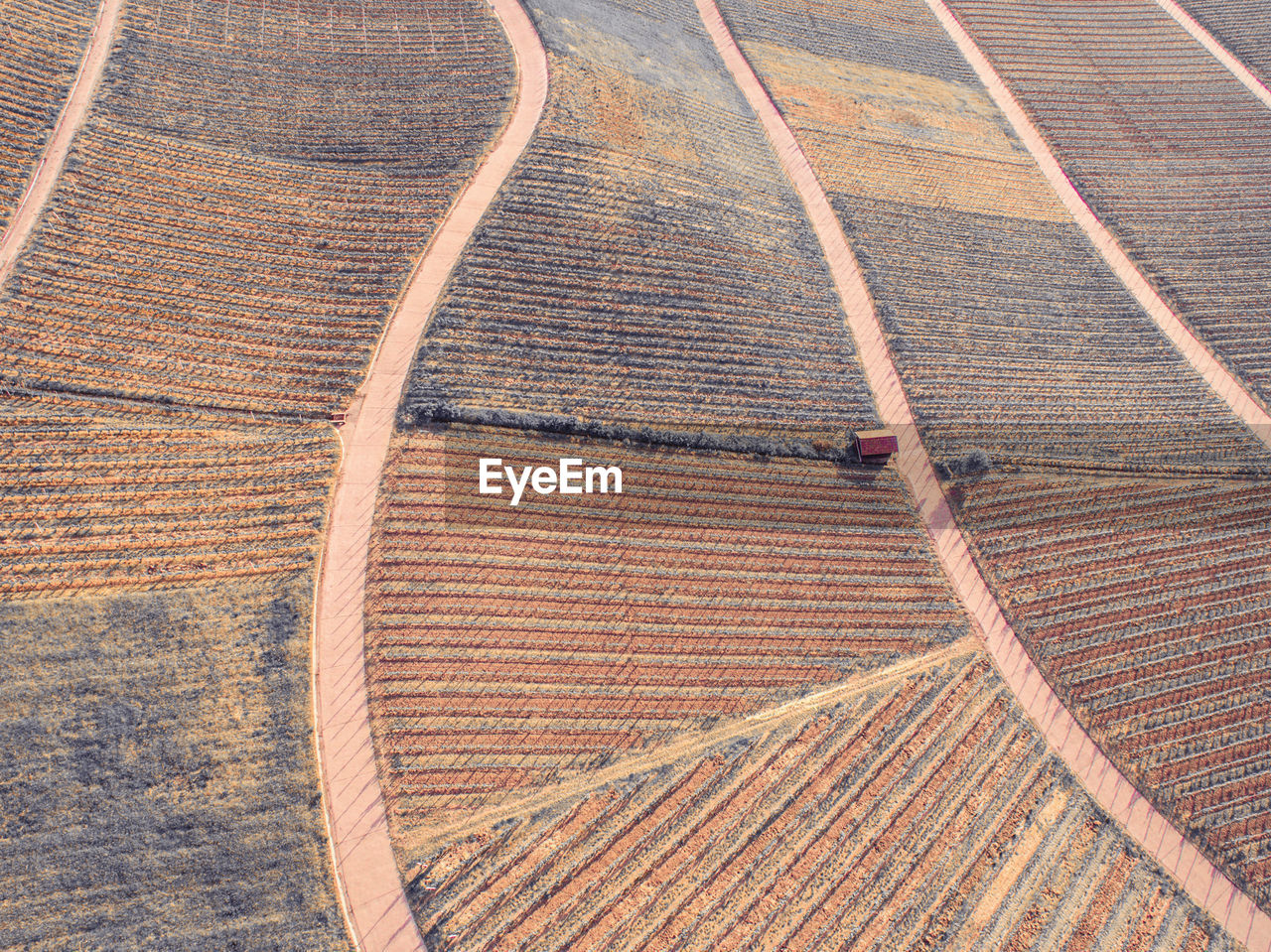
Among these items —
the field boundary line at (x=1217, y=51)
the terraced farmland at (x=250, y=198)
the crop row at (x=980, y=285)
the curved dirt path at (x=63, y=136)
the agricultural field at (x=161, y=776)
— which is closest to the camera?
the agricultural field at (x=161, y=776)

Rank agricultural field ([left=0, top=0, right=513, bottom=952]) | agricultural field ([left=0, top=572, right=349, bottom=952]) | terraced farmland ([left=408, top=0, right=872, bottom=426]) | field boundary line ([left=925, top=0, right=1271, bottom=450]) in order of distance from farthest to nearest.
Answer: field boundary line ([left=925, top=0, right=1271, bottom=450]), terraced farmland ([left=408, top=0, right=872, bottom=426]), agricultural field ([left=0, top=0, right=513, bottom=952]), agricultural field ([left=0, top=572, right=349, bottom=952])

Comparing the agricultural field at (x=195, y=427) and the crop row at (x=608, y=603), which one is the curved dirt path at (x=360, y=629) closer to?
the agricultural field at (x=195, y=427)

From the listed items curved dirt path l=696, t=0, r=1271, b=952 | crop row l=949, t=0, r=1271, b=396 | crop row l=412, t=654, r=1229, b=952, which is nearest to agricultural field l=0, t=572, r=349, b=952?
crop row l=412, t=654, r=1229, b=952

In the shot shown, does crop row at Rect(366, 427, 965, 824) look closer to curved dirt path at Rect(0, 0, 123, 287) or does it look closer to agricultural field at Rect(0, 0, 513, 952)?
agricultural field at Rect(0, 0, 513, 952)

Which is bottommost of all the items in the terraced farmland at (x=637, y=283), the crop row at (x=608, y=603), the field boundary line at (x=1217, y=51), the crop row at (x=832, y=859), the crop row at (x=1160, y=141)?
the crop row at (x=832, y=859)

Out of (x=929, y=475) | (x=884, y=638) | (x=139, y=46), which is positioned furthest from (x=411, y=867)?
(x=139, y=46)

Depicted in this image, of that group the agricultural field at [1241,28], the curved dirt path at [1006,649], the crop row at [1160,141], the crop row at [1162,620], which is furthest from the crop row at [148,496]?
the agricultural field at [1241,28]

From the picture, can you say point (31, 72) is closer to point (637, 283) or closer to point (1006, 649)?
point (637, 283)
